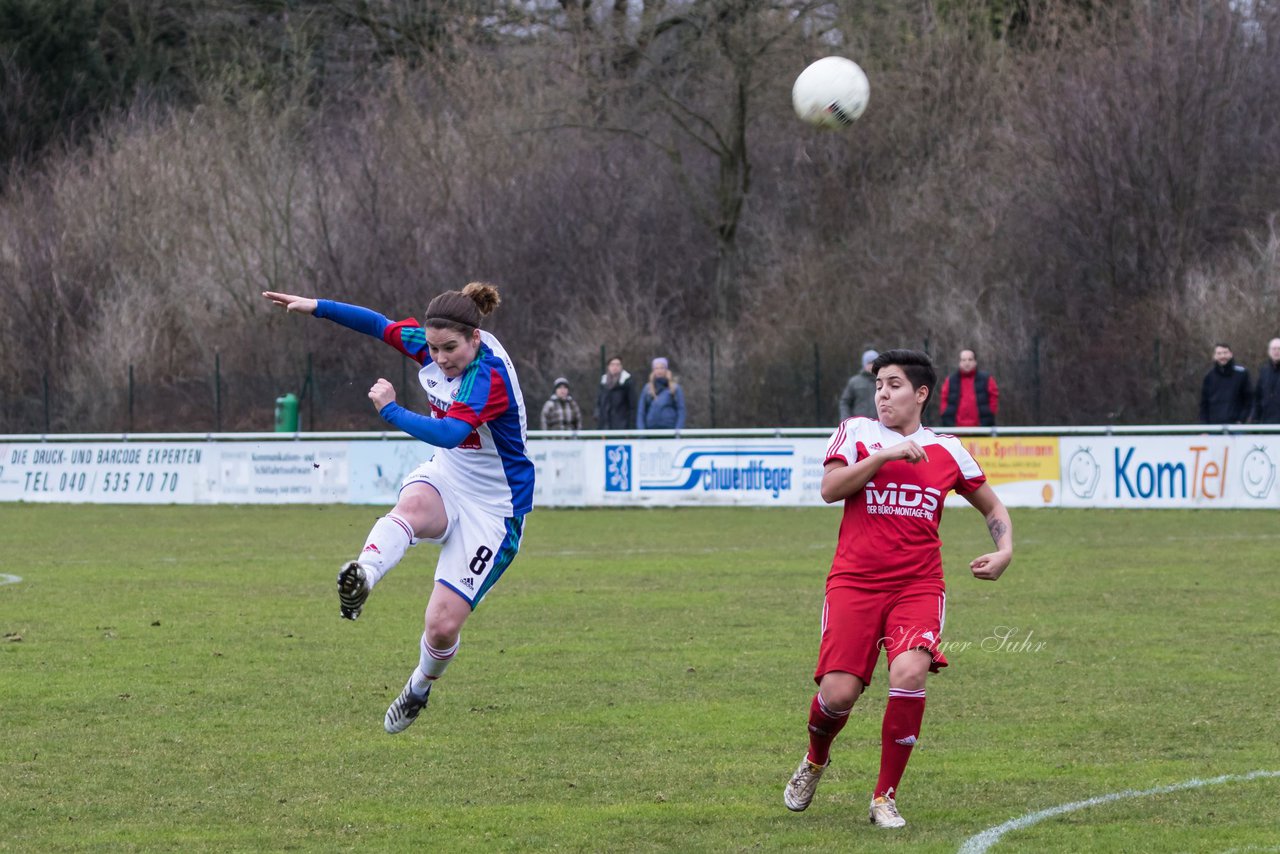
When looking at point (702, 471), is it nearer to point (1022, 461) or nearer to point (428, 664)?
point (1022, 461)

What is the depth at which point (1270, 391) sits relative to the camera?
2142cm

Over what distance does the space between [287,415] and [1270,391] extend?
57.4 ft

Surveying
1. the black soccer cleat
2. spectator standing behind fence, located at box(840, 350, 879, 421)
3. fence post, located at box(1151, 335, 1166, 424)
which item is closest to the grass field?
the black soccer cleat

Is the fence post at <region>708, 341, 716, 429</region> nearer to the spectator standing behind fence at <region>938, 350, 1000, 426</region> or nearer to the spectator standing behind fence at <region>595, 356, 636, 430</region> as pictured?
the spectator standing behind fence at <region>595, 356, 636, 430</region>

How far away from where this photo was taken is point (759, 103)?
3584 cm

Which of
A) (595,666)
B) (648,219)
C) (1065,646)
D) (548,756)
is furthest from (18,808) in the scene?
(648,219)

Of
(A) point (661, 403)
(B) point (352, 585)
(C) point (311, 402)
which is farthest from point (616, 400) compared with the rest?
(B) point (352, 585)

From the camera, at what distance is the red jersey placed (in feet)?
20.9

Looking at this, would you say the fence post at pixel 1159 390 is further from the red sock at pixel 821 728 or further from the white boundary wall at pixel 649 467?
the red sock at pixel 821 728

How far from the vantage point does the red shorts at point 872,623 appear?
6250mm

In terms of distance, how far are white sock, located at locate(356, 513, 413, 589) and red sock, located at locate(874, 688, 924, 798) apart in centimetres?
220

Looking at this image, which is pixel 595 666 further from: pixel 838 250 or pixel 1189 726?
pixel 838 250

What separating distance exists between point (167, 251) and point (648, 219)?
11383 mm

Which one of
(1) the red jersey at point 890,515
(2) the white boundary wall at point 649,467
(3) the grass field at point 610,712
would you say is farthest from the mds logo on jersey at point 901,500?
(2) the white boundary wall at point 649,467
